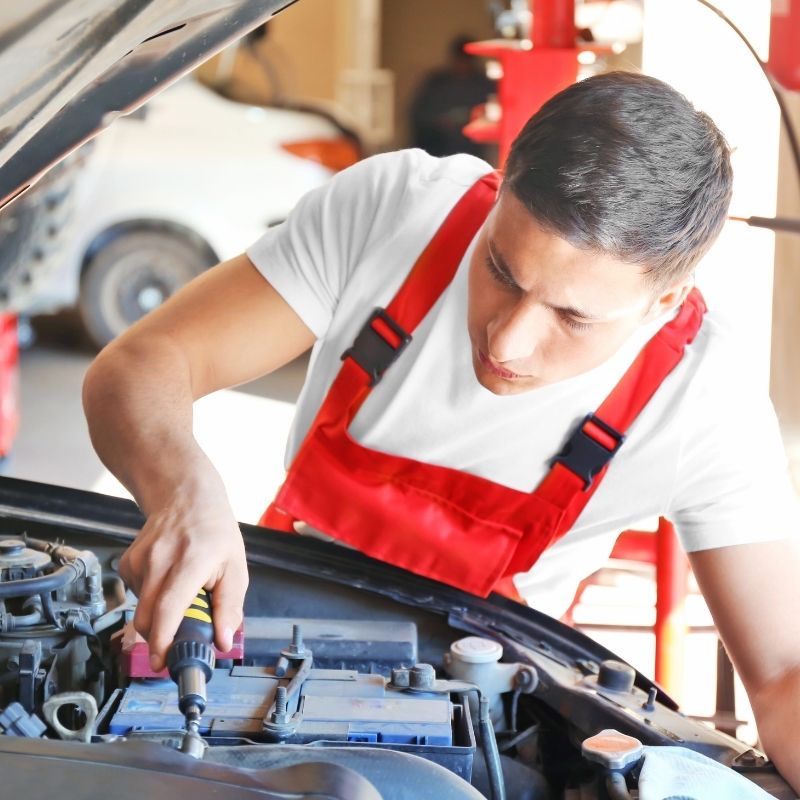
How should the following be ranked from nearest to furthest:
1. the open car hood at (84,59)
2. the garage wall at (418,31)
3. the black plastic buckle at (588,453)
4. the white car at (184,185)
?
the open car hood at (84,59), the black plastic buckle at (588,453), the white car at (184,185), the garage wall at (418,31)

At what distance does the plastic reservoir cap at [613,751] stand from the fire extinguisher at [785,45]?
116 centimetres

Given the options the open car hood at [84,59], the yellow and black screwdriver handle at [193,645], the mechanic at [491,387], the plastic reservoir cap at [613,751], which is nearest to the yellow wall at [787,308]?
the mechanic at [491,387]

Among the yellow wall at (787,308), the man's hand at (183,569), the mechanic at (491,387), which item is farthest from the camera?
the yellow wall at (787,308)

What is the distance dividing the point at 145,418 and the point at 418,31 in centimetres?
810

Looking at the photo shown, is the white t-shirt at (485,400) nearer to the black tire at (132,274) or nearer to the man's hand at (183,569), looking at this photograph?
the man's hand at (183,569)

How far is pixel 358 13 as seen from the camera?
8312mm

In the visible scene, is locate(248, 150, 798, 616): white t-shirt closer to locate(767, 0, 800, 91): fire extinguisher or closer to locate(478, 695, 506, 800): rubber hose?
locate(478, 695, 506, 800): rubber hose

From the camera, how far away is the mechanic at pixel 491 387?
125 centimetres

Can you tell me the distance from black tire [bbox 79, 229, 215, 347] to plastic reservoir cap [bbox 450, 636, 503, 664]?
3596 millimetres

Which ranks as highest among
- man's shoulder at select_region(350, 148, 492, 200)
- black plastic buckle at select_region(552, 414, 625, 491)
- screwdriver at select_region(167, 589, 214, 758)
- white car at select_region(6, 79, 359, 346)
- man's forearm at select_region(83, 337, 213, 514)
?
man's shoulder at select_region(350, 148, 492, 200)

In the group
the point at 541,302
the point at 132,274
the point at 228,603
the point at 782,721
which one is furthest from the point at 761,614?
the point at 132,274

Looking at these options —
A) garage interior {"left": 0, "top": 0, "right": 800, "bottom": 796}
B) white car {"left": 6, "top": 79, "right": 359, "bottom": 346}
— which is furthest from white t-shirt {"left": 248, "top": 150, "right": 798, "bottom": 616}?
white car {"left": 6, "top": 79, "right": 359, "bottom": 346}

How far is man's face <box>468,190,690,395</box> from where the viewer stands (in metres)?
1.17

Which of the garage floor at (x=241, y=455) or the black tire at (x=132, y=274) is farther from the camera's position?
the black tire at (x=132, y=274)
